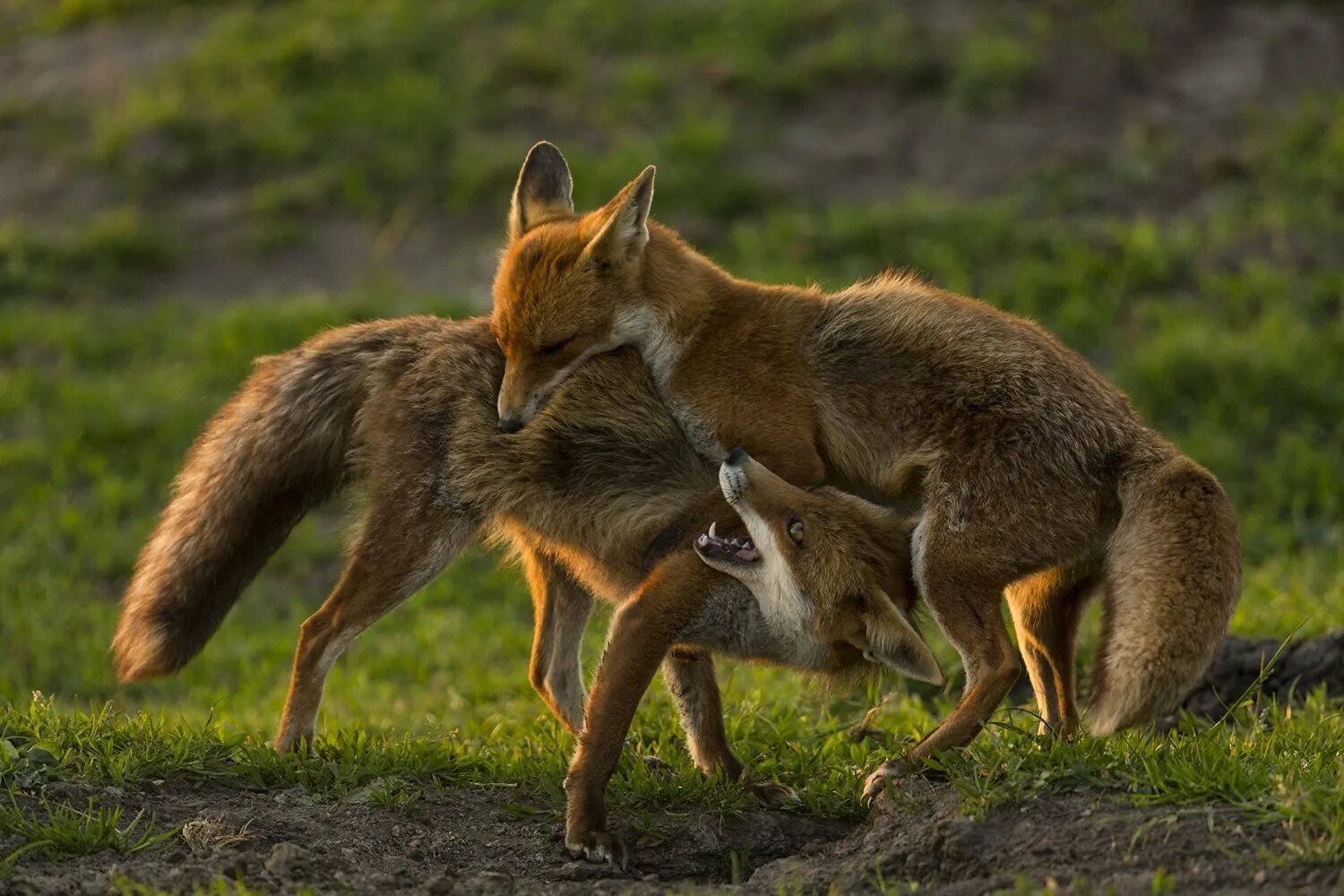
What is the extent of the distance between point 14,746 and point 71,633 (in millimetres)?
3736

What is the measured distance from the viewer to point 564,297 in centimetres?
652

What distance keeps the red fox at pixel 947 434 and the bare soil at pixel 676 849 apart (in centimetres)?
36

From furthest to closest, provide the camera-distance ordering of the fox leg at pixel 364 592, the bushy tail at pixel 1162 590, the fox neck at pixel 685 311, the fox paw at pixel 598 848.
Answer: the fox neck at pixel 685 311
the fox leg at pixel 364 592
the fox paw at pixel 598 848
the bushy tail at pixel 1162 590

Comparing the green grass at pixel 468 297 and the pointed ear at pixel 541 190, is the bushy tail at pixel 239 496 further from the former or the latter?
the pointed ear at pixel 541 190

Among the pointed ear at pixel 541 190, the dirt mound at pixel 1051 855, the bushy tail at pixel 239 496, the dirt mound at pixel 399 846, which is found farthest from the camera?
the pointed ear at pixel 541 190

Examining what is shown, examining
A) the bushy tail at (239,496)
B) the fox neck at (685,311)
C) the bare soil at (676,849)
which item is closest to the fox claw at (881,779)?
the bare soil at (676,849)

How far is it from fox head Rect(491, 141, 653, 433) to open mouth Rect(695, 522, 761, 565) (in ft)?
3.22

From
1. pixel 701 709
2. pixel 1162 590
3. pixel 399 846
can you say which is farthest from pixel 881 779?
pixel 399 846

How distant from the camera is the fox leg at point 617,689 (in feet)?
17.7

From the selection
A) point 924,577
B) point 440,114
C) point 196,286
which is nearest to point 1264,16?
point 440,114

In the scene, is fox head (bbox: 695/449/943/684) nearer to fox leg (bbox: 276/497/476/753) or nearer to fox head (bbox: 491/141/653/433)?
fox head (bbox: 491/141/653/433)

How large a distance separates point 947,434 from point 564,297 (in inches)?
62.4

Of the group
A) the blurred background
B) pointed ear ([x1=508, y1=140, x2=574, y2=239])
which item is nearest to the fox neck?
pointed ear ([x1=508, y1=140, x2=574, y2=239])

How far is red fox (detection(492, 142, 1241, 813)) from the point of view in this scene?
18.0 feet
